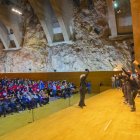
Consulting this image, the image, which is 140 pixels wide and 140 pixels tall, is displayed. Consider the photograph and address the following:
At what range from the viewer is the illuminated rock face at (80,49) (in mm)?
18859

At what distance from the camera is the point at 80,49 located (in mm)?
20391

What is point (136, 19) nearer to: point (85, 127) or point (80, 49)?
point (85, 127)

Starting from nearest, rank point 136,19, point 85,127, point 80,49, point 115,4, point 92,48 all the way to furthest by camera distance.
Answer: point 85,127 < point 136,19 < point 115,4 < point 92,48 < point 80,49

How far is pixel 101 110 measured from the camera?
8.60 m

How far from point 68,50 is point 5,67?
830 centimetres

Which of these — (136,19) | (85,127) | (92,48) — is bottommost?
(85,127)

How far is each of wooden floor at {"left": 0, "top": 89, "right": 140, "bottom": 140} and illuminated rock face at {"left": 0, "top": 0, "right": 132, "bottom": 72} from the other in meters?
10.9

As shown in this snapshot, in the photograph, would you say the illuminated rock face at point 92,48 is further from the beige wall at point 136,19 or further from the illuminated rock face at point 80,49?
the beige wall at point 136,19

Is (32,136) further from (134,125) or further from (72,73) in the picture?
(72,73)

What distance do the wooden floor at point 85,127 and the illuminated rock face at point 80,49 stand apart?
1091 centimetres

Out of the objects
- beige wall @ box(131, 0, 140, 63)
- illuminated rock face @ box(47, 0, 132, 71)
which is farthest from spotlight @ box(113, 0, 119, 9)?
beige wall @ box(131, 0, 140, 63)

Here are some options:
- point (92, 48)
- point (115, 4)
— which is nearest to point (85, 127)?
point (115, 4)

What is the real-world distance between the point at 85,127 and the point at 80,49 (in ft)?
47.4

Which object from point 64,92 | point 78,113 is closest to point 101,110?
point 78,113
